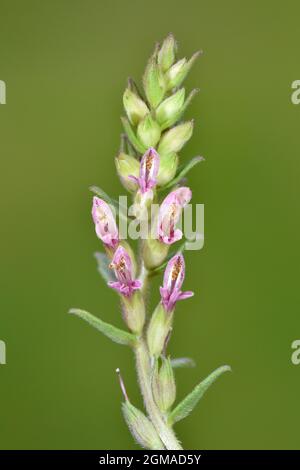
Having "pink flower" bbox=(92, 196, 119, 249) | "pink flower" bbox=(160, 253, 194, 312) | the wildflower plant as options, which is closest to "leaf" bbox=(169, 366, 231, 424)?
the wildflower plant

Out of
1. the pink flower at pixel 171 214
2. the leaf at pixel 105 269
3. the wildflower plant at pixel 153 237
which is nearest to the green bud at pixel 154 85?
the wildflower plant at pixel 153 237

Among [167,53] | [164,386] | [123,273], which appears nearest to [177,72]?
[167,53]

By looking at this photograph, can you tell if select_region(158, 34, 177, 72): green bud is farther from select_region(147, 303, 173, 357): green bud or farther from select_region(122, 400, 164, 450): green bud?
select_region(122, 400, 164, 450): green bud

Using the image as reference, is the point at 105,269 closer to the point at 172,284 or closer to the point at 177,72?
the point at 172,284

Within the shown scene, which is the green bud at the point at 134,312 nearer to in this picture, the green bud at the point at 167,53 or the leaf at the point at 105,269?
the leaf at the point at 105,269

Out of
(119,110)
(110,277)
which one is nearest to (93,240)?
(119,110)

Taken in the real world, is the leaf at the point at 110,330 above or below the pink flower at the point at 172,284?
below
